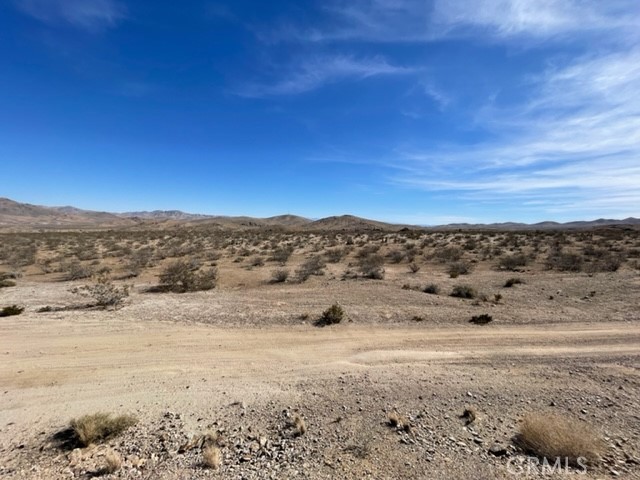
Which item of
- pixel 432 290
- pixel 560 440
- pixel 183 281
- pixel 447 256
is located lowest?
pixel 560 440

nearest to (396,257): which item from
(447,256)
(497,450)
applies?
(447,256)

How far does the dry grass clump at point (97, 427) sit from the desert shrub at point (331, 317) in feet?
19.6

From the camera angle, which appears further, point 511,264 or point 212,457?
point 511,264

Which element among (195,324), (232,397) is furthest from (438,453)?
(195,324)

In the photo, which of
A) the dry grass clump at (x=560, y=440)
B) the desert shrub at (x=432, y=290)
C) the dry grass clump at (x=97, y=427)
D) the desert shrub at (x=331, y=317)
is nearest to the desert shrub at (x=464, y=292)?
the desert shrub at (x=432, y=290)

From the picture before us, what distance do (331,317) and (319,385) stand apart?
4.18m

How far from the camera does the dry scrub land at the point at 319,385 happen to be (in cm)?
472

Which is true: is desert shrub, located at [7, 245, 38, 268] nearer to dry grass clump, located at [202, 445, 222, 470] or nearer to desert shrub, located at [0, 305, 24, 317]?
desert shrub, located at [0, 305, 24, 317]

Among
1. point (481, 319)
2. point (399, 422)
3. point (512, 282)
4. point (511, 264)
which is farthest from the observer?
point (511, 264)

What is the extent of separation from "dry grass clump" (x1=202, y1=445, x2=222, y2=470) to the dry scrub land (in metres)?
0.02

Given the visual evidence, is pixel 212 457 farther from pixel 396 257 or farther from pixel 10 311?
pixel 396 257

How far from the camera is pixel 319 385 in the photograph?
6656 millimetres

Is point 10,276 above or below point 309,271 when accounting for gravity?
below

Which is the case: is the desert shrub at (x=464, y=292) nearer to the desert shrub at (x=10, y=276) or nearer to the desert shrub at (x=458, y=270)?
the desert shrub at (x=458, y=270)
